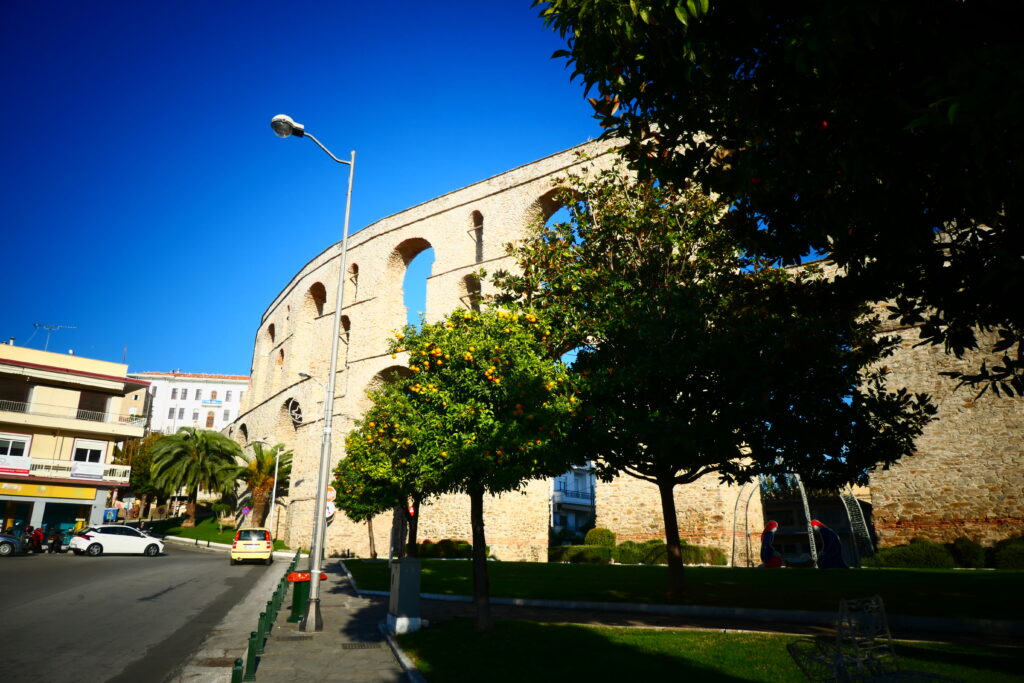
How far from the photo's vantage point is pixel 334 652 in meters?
9.59

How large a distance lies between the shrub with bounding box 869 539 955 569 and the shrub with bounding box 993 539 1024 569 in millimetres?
1316

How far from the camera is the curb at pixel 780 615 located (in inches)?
395

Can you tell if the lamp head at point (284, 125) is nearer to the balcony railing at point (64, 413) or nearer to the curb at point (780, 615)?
the curb at point (780, 615)

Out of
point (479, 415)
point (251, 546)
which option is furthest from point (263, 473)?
point (479, 415)

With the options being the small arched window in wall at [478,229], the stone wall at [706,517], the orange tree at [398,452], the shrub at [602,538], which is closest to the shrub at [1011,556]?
the stone wall at [706,517]

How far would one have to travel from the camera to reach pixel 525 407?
36.5 ft

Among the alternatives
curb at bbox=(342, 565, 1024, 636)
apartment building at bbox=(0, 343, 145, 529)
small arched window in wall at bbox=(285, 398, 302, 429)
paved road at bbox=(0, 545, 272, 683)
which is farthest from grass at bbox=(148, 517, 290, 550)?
curb at bbox=(342, 565, 1024, 636)

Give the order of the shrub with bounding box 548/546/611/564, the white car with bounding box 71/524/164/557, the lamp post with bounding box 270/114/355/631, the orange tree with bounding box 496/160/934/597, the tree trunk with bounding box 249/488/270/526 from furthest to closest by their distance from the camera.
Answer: the tree trunk with bounding box 249/488/270/526
the white car with bounding box 71/524/164/557
the shrub with bounding box 548/546/611/564
the orange tree with bounding box 496/160/934/597
the lamp post with bounding box 270/114/355/631

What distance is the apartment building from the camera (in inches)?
1364

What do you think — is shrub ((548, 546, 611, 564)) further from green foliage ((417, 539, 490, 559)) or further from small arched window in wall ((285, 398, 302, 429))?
small arched window in wall ((285, 398, 302, 429))

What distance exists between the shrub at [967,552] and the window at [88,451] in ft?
142

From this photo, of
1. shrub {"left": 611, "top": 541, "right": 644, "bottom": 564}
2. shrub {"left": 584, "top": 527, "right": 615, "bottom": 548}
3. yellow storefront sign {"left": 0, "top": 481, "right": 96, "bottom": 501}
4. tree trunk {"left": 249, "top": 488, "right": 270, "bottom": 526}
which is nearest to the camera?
shrub {"left": 611, "top": 541, "right": 644, "bottom": 564}

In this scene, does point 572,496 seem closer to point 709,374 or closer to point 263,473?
point 263,473

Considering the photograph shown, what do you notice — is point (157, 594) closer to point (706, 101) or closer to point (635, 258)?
point (635, 258)
